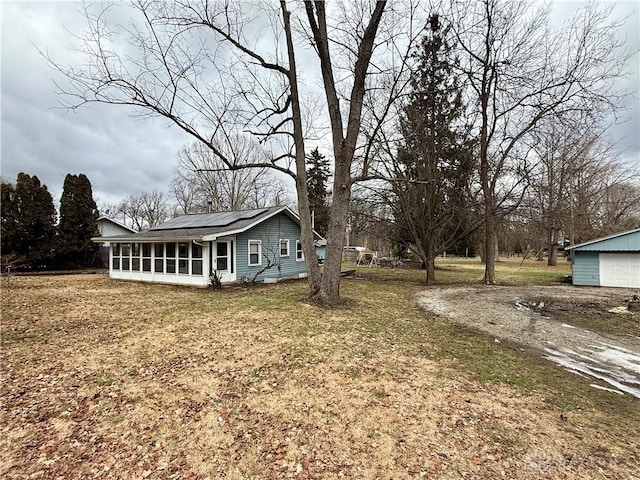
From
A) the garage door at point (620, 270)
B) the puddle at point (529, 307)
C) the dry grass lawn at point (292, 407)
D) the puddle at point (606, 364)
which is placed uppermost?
the garage door at point (620, 270)

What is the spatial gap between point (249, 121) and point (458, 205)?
10.0 metres

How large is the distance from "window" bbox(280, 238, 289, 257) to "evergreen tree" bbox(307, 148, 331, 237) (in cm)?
1194

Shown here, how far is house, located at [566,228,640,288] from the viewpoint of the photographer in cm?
1346

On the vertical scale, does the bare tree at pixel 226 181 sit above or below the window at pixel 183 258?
above

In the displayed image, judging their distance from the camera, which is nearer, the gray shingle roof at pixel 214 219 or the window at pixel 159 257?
the window at pixel 159 257

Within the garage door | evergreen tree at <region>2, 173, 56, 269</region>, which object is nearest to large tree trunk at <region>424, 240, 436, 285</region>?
the garage door

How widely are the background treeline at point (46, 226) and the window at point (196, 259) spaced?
32.9ft

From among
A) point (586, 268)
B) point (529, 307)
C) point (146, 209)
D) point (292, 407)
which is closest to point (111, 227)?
point (146, 209)

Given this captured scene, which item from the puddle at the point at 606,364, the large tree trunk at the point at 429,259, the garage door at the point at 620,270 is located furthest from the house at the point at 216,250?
the garage door at the point at 620,270

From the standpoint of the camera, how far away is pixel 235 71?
938 cm

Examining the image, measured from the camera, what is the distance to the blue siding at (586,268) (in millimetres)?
14258

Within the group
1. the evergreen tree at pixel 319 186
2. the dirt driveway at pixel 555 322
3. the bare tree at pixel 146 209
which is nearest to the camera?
the dirt driveway at pixel 555 322

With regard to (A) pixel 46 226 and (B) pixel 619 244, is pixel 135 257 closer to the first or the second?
(A) pixel 46 226

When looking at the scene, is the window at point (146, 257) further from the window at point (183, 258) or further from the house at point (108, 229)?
the house at point (108, 229)
